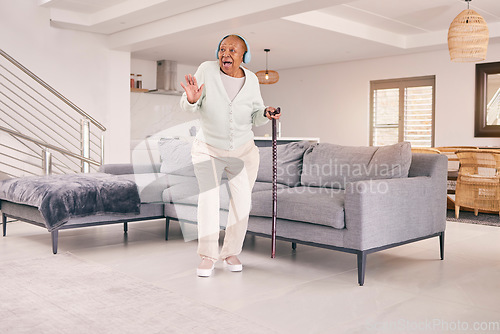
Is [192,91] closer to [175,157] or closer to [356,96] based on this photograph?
[175,157]

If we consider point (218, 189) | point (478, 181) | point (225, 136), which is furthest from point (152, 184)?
point (478, 181)

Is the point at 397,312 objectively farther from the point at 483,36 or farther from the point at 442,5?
the point at 442,5

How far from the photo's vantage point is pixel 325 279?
3027mm

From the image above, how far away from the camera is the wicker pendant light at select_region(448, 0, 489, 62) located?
579cm

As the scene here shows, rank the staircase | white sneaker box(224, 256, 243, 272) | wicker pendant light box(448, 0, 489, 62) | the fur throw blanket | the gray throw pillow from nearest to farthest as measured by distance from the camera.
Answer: white sneaker box(224, 256, 243, 272) < the fur throw blanket < the gray throw pillow < wicker pendant light box(448, 0, 489, 62) < the staircase

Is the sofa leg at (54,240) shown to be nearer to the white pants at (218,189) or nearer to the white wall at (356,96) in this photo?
the white pants at (218,189)

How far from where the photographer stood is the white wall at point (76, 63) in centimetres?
689

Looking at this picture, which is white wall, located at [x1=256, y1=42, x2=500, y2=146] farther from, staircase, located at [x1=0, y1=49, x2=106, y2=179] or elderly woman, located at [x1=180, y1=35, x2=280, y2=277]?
elderly woman, located at [x1=180, y1=35, x2=280, y2=277]

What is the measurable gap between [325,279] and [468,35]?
4129 millimetres

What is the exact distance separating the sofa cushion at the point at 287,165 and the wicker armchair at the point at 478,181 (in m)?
2.21

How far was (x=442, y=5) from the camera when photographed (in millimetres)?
6738

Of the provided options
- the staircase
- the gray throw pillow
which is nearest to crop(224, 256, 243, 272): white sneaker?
the gray throw pillow

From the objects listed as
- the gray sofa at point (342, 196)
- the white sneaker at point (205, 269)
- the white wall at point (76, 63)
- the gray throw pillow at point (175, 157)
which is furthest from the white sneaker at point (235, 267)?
the white wall at point (76, 63)

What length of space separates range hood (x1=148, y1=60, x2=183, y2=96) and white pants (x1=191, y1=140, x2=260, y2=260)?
7.37 meters
